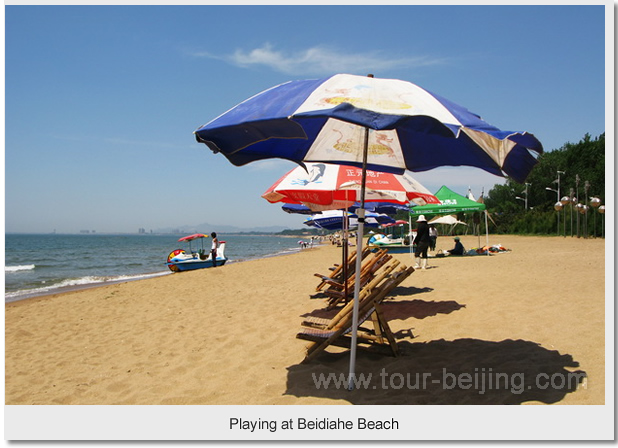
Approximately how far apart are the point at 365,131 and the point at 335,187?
2.05 m

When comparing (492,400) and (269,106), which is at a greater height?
(269,106)

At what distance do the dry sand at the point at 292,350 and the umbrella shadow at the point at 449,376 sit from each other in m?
0.02

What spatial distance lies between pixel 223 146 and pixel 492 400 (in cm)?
305

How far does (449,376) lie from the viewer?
12.8 feet

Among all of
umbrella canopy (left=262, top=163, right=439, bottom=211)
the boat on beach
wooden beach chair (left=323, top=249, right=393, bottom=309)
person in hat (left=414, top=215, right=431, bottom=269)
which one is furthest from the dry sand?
the boat on beach

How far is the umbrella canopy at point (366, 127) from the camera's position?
2.71 m

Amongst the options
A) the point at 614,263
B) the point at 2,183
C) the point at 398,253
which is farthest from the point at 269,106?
the point at 398,253

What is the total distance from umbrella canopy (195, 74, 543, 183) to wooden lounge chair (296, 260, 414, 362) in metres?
1.20

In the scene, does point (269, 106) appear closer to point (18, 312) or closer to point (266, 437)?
point (266, 437)

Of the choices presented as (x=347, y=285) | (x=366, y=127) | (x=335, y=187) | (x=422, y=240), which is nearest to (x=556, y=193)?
(x=422, y=240)

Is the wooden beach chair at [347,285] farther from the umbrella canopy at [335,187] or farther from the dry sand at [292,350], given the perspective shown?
the umbrella canopy at [335,187]

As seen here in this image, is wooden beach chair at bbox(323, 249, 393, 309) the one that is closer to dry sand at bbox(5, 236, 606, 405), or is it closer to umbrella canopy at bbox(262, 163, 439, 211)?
dry sand at bbox(5, 236, 606, 405)

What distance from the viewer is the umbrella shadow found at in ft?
11.4

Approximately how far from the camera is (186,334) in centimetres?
609
